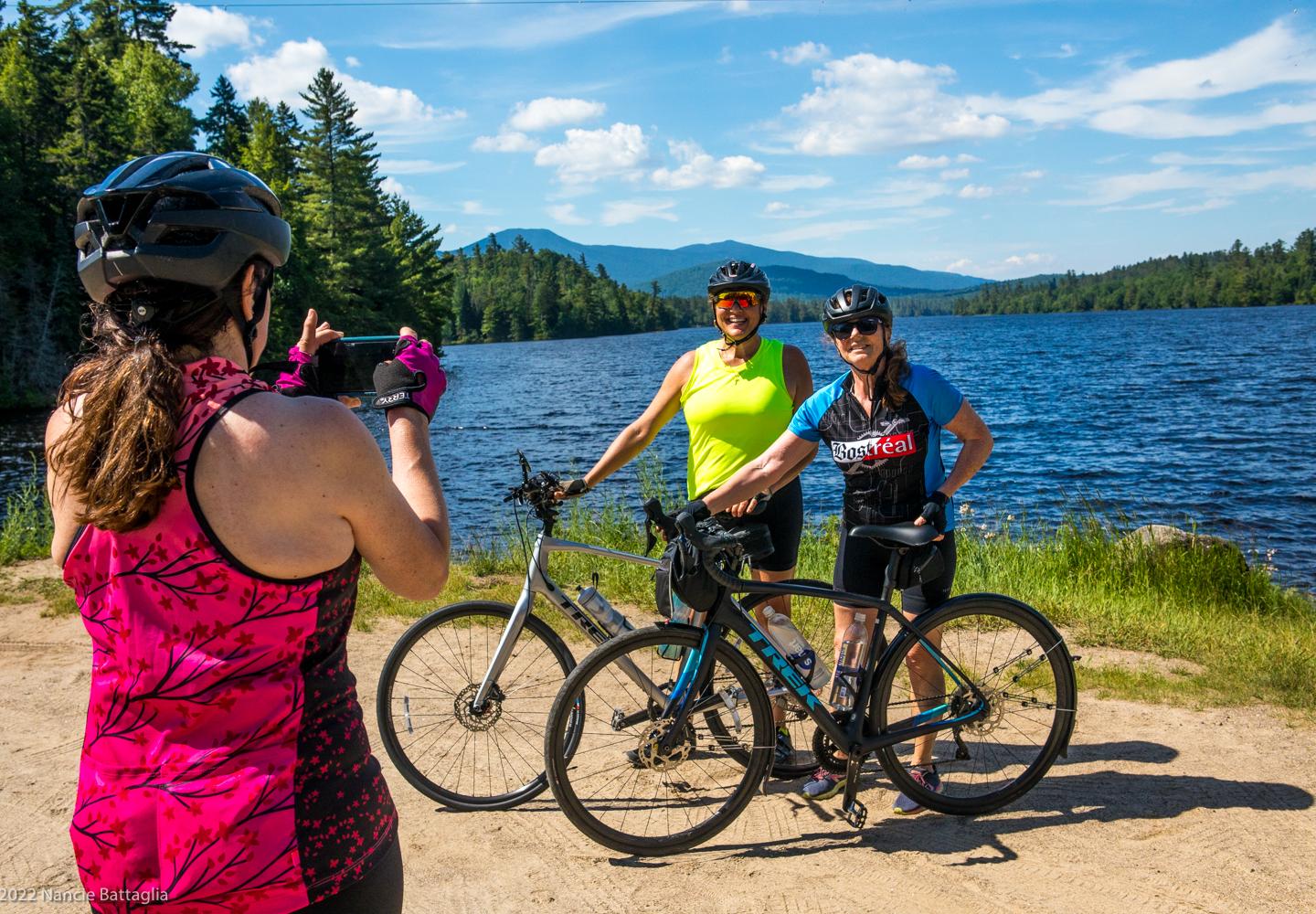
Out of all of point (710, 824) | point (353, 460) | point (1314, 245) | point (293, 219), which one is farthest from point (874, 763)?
point (1314, 245)

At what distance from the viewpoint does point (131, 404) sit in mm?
1569

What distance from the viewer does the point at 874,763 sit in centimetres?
516

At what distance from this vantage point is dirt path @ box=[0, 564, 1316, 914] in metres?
3.81

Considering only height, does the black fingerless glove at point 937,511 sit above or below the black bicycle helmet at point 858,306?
below

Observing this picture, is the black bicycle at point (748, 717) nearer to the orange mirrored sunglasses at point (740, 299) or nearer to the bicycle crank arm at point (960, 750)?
the bicycle crank arm at point (960, 750)

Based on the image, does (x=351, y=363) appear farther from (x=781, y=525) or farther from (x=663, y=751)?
(x=781, y=525)

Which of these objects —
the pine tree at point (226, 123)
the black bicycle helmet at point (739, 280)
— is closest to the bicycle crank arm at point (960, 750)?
the black bicycle helmet at point (739, 280)

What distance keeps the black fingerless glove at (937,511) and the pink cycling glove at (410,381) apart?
2.70 metres

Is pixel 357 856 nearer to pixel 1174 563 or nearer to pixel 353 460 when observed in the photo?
pixel 353 460

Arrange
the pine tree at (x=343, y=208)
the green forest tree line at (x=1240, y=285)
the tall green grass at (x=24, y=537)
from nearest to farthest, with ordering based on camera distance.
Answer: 1. the tall green grass at (x=24, y=537)
2. the pine tree at (x=343, y=208)
3. the green forest tree line at (x=1240, y=285)


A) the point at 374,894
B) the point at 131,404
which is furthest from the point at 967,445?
the point at 131,404

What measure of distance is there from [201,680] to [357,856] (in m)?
0.47

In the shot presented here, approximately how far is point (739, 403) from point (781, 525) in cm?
71

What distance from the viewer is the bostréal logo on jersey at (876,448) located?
14.9ft
